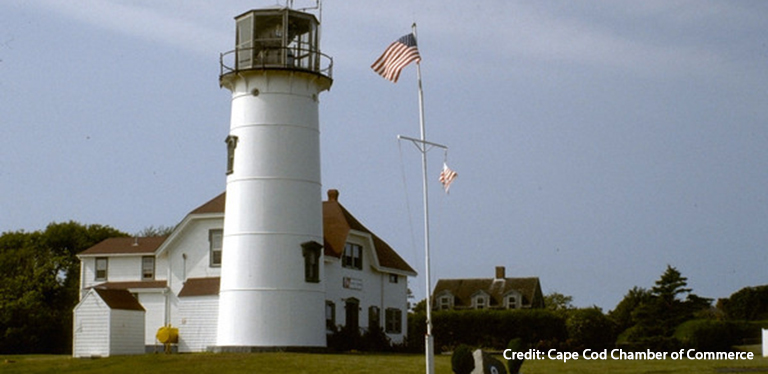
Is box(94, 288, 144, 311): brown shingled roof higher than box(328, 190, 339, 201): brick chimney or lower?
lower

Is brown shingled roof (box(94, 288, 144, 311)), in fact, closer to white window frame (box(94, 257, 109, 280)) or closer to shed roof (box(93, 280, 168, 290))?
shed roof (box(93, 280, 168, 290))

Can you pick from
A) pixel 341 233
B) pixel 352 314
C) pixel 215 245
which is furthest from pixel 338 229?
pixel 215 245

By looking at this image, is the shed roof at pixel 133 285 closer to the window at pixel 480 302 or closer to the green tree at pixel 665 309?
the green tree at pixel 665 309

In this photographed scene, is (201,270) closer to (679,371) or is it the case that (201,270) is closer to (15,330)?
(15,330)

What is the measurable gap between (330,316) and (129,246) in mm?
9562

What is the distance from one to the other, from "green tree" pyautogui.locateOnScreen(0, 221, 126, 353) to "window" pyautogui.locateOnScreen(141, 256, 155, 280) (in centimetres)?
1214

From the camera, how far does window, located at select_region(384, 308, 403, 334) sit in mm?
48384

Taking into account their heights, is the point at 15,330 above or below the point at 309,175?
below

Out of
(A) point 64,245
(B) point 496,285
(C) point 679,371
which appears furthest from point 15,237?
(C) point 679,371

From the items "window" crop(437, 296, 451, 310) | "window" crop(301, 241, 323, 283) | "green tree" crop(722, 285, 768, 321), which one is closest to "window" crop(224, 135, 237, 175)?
"window" crop(301, 241, 323, 283)

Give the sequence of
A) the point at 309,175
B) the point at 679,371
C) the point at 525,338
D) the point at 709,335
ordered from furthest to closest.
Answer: the point at 525,338 < the point at 709,335 < the point at 309,175 < the point at 679,371

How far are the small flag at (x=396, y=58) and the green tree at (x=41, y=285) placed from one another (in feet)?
105

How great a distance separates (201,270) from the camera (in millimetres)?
42500

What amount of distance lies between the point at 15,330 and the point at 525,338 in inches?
1111
